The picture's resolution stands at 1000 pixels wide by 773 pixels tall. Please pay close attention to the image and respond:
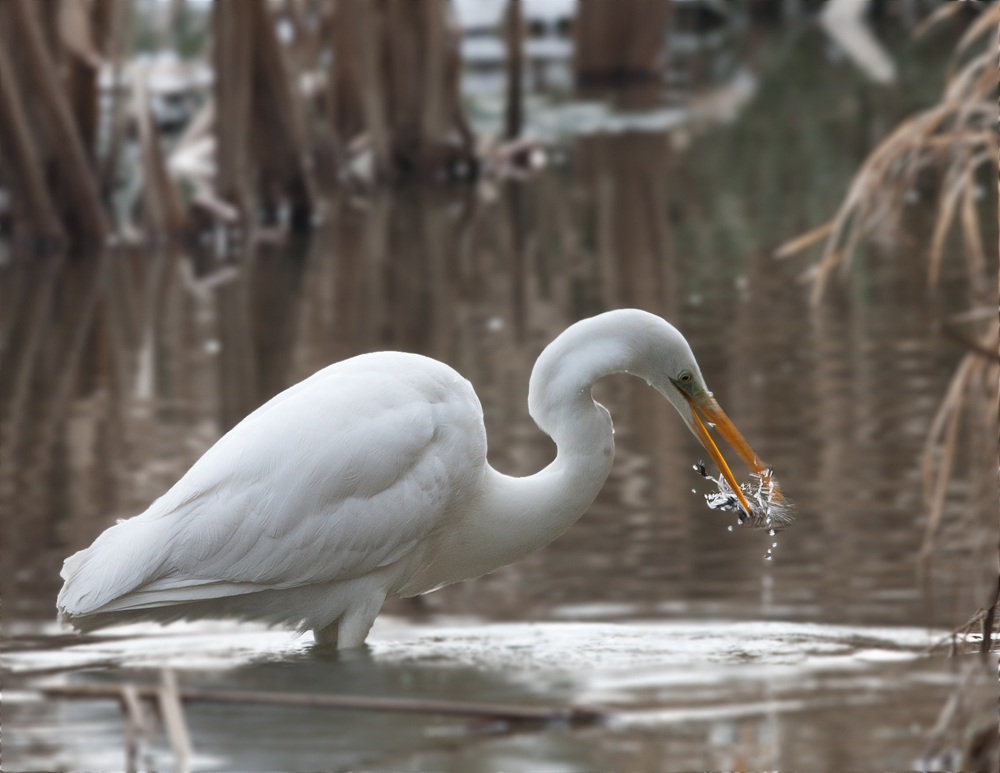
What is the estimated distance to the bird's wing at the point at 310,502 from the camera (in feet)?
11.7

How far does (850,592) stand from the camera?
425 centimetres

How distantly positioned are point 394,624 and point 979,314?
5.63 feet

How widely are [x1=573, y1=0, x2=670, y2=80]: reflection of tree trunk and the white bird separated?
14838 mm

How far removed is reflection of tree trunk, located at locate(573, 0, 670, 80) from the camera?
1820 centimetres

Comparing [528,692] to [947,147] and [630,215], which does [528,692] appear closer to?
[947,147]

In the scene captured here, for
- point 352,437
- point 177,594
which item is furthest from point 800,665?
point 177,594

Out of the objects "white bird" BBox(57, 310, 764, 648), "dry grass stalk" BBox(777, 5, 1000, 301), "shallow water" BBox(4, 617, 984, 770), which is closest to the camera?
"shallow water" BBox(4, 617, 984, 770)

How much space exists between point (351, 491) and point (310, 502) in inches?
3.8

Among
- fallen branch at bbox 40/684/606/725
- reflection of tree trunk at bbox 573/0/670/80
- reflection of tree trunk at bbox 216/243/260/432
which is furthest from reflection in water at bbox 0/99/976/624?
reflection of tree trunk at bbox 573/0/670/80

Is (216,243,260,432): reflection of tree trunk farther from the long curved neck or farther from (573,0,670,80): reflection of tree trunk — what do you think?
(573,0,670,80): reflection of tree trunk

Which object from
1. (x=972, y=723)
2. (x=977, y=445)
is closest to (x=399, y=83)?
(x=977, y=445)

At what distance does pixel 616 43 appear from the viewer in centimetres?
1883

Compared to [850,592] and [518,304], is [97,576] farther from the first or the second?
[518,304]

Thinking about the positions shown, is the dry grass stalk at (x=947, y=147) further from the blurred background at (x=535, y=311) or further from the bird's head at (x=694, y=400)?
the bird's head at (x=694, y=400)
